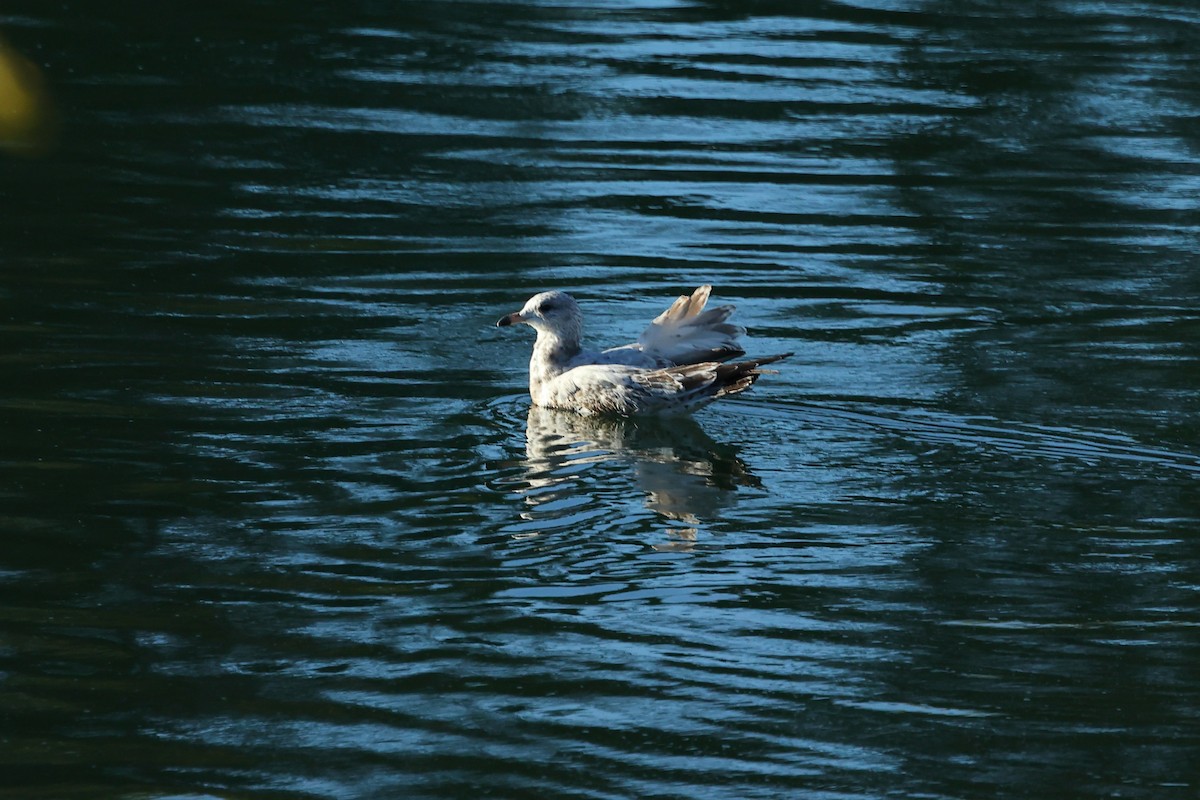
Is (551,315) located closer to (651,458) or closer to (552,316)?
(552,316)

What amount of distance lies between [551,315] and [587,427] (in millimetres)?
691

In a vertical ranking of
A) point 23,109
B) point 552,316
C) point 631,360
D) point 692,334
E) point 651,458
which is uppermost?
point 23,109

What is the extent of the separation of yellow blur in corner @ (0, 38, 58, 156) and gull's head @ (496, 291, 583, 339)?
540 centimetres

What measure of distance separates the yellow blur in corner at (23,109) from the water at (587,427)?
21cm

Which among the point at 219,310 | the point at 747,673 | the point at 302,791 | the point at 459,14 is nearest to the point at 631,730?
the point at 747,673

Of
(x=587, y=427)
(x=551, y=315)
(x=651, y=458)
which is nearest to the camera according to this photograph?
(x=651, y=458)

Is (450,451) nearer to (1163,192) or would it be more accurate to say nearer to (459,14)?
(1163,192)

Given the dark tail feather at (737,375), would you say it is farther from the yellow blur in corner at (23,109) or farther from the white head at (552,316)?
the yellow blur in corner at (23,109)

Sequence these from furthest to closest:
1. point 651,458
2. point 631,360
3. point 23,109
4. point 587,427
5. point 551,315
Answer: point 23,109 < point 551,315 < point 631,360 < point 587,427 < point 651,458

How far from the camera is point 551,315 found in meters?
9.86

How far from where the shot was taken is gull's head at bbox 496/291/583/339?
984 cm

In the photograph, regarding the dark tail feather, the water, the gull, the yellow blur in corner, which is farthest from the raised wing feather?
the yellow blur in corner

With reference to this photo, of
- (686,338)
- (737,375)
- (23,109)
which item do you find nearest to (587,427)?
(686,338)

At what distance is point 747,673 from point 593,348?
443 centimetres
